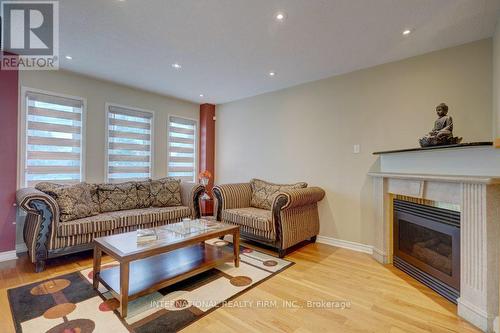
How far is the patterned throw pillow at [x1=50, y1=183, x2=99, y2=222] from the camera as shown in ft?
8.95

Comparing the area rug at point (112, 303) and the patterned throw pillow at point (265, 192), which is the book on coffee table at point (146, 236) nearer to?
the area rug at point (112, 303)

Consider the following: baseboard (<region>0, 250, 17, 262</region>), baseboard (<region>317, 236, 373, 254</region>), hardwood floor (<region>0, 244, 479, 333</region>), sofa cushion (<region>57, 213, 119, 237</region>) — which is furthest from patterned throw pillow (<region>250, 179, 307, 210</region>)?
baseboard (<region>0, 250, 17, 262</region>)

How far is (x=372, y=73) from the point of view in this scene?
321 centimetres

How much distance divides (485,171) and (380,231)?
1297 mm

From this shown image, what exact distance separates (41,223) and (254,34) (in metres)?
3.00

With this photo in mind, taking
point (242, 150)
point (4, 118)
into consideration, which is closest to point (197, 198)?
point (242, 150)

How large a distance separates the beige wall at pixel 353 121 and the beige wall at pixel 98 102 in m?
1.46

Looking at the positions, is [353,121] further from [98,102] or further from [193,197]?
[98,102]

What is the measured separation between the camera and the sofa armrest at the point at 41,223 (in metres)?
2.43

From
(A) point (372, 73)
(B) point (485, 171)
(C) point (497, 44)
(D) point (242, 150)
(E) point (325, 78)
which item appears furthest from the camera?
(D) point (242, 150)

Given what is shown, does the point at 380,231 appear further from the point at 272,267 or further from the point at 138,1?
the point at 138,1

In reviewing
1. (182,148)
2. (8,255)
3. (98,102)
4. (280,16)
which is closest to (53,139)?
(98,102)

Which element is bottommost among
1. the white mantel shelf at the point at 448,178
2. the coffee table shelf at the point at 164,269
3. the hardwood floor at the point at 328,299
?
the hardwood floor at the point at 328,299

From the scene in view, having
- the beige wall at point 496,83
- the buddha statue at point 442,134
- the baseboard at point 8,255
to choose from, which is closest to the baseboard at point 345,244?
the buddha statue at point 442,134
